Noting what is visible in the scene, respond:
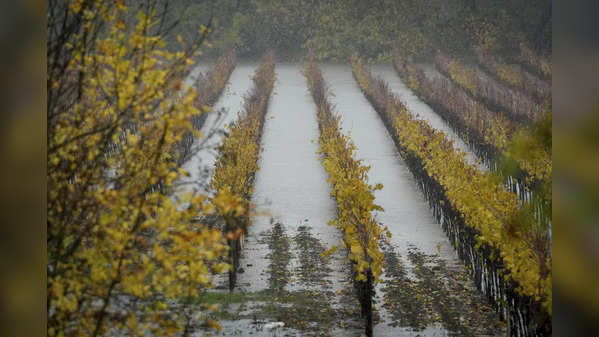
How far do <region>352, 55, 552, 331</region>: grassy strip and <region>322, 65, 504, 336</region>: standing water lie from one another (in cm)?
22

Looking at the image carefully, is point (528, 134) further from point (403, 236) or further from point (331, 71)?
point (331, 71)

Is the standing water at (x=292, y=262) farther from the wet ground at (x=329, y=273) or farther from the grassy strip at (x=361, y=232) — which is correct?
the grassy strip at (x=361, y=232)

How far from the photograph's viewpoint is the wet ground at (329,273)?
7375 millimetres

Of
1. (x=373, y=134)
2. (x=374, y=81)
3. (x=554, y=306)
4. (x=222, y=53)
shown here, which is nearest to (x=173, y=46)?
(x=222, y=53)

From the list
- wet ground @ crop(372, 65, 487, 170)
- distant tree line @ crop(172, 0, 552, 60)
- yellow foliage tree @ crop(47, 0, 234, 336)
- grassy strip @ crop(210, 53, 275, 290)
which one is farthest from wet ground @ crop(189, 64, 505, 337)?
distant tree line @ crop(172, 0, 552, 60)

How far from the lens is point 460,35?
3297cm

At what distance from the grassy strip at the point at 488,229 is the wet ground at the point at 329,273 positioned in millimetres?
297

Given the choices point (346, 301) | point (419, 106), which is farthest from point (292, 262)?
point (419, 106)

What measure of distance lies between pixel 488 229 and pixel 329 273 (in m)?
2.80

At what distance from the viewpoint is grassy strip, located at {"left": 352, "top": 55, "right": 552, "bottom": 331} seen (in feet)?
18.4

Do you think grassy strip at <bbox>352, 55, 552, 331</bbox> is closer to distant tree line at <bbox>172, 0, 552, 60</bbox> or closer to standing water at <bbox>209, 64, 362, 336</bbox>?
standing water at <bbox>209, 64, 362, 336</bbox>

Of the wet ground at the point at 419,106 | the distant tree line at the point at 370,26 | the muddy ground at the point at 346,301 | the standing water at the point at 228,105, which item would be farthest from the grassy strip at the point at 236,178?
the distant tree line at the point at 370,26

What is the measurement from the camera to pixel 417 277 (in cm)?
883

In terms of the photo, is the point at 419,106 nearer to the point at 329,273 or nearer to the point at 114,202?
the point at 329,273
